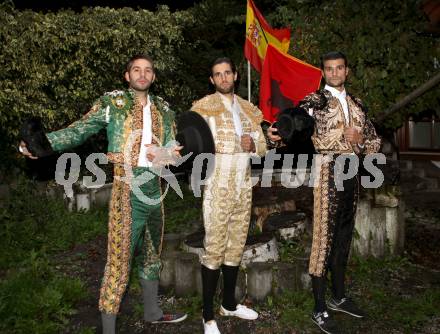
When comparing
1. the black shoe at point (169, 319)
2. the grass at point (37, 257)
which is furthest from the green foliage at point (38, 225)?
the black shoe at point (169, 319)

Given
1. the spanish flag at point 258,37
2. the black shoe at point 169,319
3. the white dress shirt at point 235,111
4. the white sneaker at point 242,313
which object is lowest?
the black shoe at point 169,319

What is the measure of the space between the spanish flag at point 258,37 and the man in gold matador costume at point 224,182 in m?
3.40

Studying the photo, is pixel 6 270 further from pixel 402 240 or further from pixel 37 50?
pixel 402 240

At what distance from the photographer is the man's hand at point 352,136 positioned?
12.2ft

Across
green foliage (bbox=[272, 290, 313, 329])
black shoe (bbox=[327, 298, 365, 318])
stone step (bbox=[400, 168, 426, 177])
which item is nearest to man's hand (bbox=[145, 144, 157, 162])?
green foliage (bbox=[272, 290, 313, 329])

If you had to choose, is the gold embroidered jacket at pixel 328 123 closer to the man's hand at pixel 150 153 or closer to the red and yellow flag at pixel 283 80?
the man's hand at pixel 150 153

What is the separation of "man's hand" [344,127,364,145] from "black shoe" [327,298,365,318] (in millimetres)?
1519

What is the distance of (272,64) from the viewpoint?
7.11m

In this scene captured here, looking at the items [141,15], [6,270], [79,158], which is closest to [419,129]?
[141,15]

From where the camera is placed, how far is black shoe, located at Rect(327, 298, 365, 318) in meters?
4.15

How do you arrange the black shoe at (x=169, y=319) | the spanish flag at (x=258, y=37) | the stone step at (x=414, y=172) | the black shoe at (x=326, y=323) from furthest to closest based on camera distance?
the stone step at (x=414, y=172), the spanish flag at (x=258, y=37), the black shoe at (x=169, y=319), the black shoe at (x=326, y=323)

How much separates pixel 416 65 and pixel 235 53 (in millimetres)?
3539

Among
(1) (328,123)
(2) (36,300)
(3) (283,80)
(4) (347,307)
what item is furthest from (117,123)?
(3) (283,80)

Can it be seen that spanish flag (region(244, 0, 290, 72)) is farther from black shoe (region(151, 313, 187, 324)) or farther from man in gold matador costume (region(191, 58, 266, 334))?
black shoe (region(151, 313, 187, 324))
